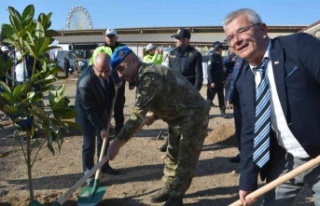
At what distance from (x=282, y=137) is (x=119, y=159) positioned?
13.6 ft

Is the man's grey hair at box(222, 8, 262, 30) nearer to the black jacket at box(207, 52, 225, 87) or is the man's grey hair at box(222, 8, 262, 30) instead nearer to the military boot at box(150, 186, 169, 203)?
the military boot at box(150, 186, 169, 203)

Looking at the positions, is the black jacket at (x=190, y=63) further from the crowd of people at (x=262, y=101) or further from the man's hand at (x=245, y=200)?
the man's hand at (x=245, y=200)

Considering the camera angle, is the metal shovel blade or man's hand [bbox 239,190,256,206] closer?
man's hand [bbox 239,190,256,206]

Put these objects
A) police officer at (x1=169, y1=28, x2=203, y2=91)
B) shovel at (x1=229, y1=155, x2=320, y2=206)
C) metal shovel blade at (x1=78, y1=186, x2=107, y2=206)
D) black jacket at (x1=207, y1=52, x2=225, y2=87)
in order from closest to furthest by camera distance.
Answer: shovel at (x1=229, y1=155, x2=320, y2=206) → metal shovel blade at (x1=78, y1=186, x2=107, y2=206) → police officer at (x1=169, y1=28, x2=203, y2=91) → black jacket at (x1=207, y1=52, x2=225, y2=87)

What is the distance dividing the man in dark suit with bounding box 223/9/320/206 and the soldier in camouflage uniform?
49.6 inches

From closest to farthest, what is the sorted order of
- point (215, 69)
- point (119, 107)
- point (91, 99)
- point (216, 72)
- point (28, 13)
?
point (28, 13)
point (91, 99)
point (119, 107)
point (215, 69)
point (216, 72)

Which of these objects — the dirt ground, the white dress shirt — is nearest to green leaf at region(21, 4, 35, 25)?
the dirt ground

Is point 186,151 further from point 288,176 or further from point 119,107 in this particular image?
point 119,107

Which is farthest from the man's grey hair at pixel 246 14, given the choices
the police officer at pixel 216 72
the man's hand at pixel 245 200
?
the police officer at pixel 216 72

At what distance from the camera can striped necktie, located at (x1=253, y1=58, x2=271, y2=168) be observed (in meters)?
2.55

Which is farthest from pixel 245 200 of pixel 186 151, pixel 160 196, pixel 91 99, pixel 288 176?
pixel 91 99

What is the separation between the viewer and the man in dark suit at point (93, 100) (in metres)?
4.67

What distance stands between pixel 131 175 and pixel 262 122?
3.32 meters

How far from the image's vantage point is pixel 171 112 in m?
4.21
